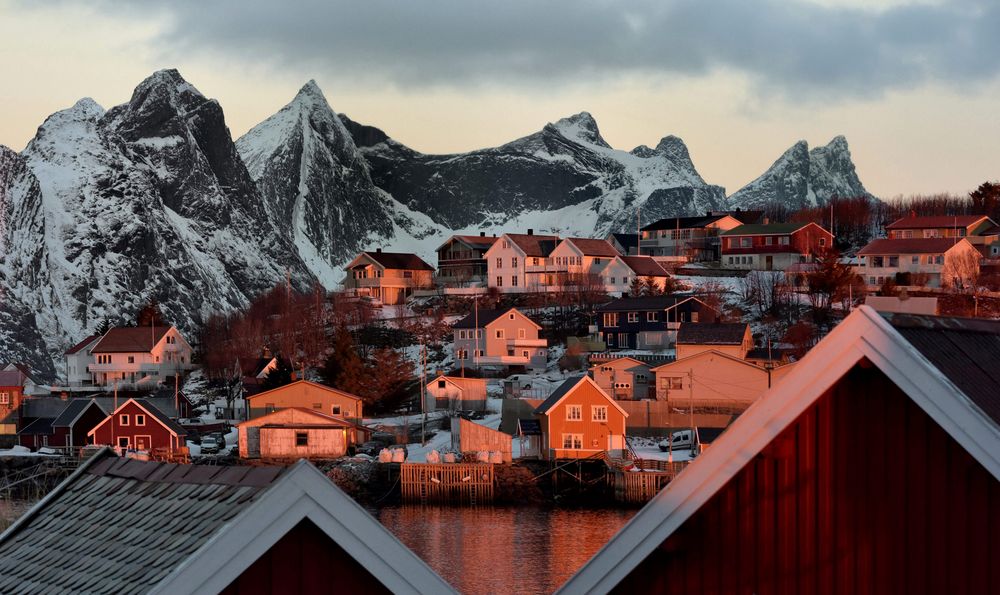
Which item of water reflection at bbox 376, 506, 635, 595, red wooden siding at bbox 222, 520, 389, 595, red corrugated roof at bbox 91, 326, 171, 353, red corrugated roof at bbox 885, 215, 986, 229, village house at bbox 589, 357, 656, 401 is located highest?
red corrugated roof at bbox 885, 215, 986, 229

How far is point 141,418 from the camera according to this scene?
184 ft

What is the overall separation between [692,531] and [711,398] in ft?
165

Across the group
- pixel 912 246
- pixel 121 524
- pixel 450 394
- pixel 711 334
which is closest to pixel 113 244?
pixel 912 246

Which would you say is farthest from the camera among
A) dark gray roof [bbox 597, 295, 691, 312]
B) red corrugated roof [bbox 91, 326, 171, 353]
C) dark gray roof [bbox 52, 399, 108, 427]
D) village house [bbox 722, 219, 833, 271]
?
village house [bbox 722, 219, 833, 271]

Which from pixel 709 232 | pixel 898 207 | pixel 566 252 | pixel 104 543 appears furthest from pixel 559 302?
pixel 104 543

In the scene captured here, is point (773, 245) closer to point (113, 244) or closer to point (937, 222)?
point (937, 222)

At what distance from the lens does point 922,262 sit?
84.6 meters

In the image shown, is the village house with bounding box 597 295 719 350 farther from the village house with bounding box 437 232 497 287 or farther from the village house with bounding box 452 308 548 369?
the village house with bounding box 437 232 497 287

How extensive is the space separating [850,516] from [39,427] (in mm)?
60876

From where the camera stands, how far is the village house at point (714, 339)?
60303 mm

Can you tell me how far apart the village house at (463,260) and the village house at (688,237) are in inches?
522

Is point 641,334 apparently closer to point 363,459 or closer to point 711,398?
point 711,398

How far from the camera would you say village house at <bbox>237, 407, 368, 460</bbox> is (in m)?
52.9

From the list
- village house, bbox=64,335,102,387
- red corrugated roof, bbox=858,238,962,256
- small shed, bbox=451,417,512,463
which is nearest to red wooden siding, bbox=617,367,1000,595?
small shed, bbox=451,417,512,463
